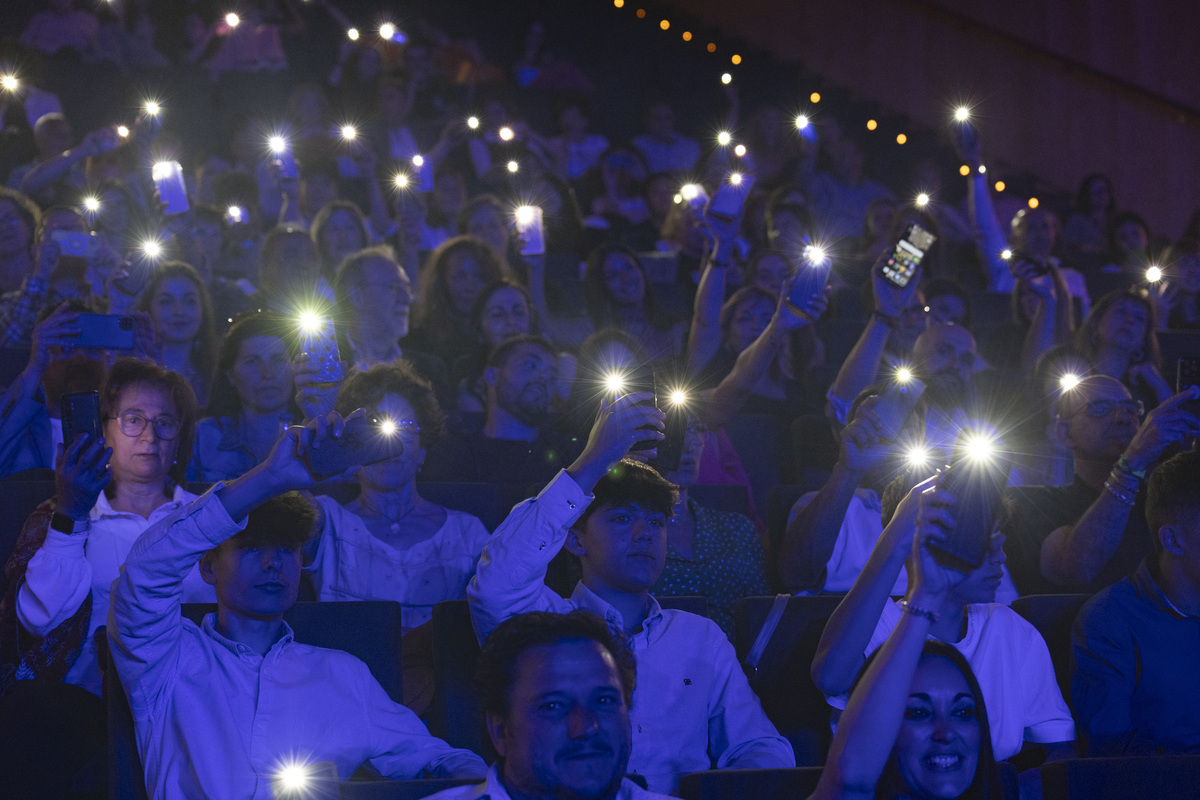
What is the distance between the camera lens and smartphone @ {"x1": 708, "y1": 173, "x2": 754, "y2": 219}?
3639 millimetres

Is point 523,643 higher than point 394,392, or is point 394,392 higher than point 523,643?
point 394,392

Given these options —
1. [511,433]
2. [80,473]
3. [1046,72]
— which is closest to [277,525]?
[80,473]

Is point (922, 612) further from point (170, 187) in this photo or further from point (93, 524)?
Result: point (170, 187)

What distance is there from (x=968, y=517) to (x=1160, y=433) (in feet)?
3.62

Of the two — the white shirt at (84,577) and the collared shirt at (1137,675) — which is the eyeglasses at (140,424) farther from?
the collared shirt at (1137,675)

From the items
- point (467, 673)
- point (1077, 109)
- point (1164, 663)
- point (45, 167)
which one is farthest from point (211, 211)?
point (1077, 109)

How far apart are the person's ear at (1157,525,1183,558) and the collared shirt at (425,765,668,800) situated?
1248 mm

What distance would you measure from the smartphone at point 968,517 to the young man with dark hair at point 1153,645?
79 centimetres

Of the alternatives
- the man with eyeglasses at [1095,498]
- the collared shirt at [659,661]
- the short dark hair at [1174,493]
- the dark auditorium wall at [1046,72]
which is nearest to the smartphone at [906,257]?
the man with eyeglasses at [1095,498]

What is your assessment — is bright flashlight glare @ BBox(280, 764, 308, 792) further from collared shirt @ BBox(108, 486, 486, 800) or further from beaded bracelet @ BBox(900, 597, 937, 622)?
beaded bracelet @ BBox(900, 597, 937, 622)

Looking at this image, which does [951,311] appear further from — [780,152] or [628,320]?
[780,152]

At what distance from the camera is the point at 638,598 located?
7.23ft

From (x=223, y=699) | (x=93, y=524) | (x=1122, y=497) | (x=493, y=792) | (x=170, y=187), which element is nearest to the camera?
(x=493, y=792)

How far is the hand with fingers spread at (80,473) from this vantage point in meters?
2.05
